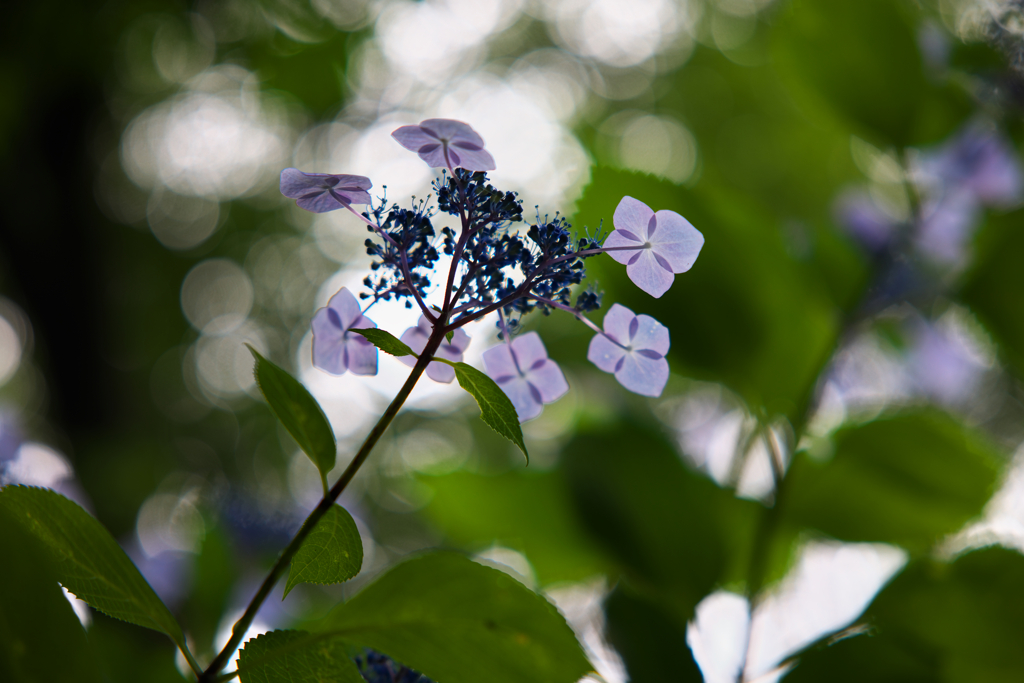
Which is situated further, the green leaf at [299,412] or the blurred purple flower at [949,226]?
the blurred purple flower at [949,226]

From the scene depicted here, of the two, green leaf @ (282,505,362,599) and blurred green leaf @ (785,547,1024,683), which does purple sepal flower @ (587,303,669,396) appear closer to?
green leaf @ (282,505,362,599)

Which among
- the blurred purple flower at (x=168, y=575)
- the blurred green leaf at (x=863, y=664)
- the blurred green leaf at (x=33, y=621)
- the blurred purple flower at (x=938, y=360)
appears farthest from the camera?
the blurred purple flower at (x=938, y=360)

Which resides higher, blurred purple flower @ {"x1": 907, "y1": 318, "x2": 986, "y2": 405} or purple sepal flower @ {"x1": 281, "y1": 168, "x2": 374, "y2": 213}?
purple sepal flower @ {"x1": 281, "y1": 168, "x2": 374, "y2": 213}

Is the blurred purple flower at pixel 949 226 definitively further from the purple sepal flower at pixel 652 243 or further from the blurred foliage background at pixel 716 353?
the purple sepal flower at pixel 652 243

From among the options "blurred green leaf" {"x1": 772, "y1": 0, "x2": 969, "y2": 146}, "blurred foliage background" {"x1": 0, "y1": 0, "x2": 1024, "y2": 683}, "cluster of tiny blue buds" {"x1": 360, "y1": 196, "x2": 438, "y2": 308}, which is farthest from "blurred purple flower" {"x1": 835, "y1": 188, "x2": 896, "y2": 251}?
"cluster of tiny blue buds" {"x1": 360, "y1": 196, "x2": 438, "y2": 308}

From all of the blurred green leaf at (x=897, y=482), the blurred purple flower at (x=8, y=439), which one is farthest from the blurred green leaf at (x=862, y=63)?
the blurred purple flower at (x=8, y=439)

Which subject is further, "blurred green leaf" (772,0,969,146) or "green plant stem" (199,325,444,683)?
"blurred green leaf" (772,0,969,146)
